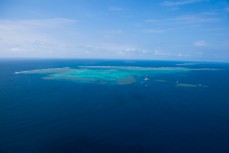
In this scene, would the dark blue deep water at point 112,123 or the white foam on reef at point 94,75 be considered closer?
the dark blue deep water at point 112,123

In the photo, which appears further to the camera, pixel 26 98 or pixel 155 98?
pixel 155 98

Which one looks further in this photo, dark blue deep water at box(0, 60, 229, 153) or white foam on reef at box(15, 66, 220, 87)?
white foam on reef at box(15, 66, 220, 87)

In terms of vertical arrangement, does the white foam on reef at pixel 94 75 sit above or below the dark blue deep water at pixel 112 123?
above

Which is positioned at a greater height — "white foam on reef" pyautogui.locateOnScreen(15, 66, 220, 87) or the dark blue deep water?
"white foam on reef" pyautogui.locateOnScreen(15, 66, 220, 87)

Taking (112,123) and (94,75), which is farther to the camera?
(94,75)

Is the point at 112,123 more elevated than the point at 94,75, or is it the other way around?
the point at 94,75

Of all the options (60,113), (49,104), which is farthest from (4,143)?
(49,104)

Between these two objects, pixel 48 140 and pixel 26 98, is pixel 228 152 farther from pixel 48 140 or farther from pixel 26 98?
pixel 26 98

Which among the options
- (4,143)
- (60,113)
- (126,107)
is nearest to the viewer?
(4,143)
